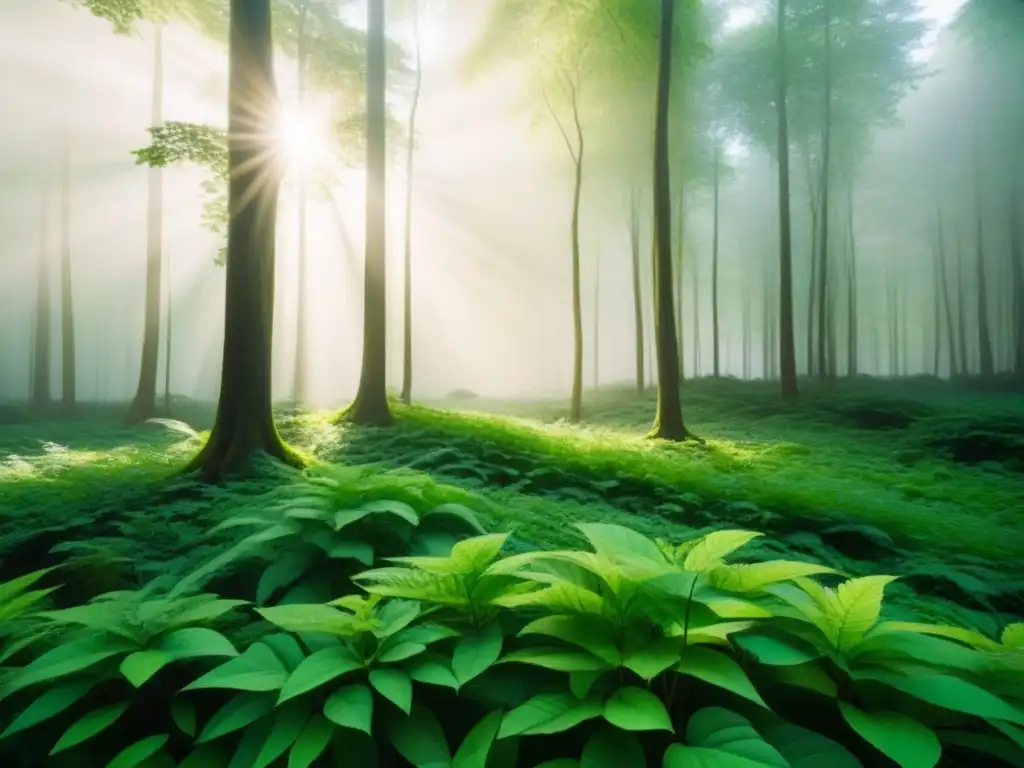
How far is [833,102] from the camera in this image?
19.0 metres

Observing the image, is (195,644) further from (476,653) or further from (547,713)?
(547,713)

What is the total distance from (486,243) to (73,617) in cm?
3490

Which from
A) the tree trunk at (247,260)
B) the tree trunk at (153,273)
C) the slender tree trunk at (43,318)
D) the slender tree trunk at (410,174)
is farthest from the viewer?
the slender tree trunk at (43,318)

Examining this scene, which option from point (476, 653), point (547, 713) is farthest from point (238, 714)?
point (547, 713)

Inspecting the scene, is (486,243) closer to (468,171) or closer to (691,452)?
(468,171)

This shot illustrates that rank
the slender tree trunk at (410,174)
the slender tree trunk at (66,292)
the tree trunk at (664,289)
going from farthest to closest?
the slender tree trunk at (66,292) < the slender tree trunk at (410,174) < the tree trunk at (664,289)

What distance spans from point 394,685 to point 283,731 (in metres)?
0.30

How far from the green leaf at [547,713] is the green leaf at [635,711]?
0.15ft

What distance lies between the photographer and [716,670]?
4.60 ft

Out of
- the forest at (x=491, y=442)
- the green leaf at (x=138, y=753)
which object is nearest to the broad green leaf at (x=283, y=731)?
the forest at (x=491, y=442)

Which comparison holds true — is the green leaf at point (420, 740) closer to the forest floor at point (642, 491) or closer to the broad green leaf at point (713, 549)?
the broad green leaf at point (713, 549)

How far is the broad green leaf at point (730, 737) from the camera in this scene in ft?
3.94

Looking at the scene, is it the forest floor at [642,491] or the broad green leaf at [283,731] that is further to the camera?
the forest floor at [642,491]

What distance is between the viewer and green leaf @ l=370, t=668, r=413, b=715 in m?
1.41
